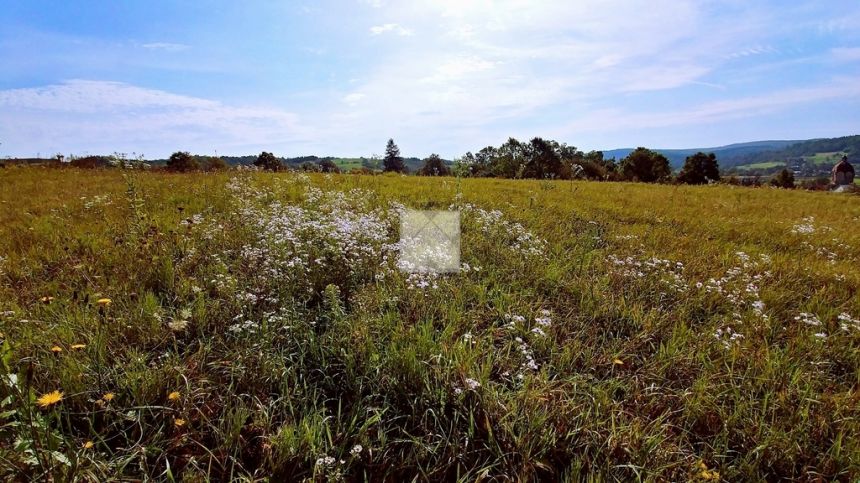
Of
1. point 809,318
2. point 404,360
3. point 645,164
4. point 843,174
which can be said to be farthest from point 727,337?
point 645,164

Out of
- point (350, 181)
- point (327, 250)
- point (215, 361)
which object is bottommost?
point (215, 361)

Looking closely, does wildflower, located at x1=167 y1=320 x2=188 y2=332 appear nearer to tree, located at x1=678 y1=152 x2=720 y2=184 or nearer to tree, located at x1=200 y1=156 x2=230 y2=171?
tree, located at x1=200 y1=156 x2=230 y2=171

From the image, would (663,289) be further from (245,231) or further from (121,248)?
(121,248)

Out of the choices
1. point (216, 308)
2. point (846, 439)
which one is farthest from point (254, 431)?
point (846, 439)

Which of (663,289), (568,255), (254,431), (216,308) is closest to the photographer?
(254,431)

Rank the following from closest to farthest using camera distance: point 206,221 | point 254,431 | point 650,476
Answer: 1. point 650,476
2. point 254,431
3. point 206,221

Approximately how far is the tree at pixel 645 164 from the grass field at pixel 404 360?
2169 inches

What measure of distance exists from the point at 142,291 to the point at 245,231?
1.86 meters

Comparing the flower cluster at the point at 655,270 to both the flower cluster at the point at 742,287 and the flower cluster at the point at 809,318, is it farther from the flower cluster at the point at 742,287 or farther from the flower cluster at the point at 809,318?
the flower cluster at the point at 809,318

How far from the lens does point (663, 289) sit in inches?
170

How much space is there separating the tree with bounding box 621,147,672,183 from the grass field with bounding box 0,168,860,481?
Answer: 55.1 metres

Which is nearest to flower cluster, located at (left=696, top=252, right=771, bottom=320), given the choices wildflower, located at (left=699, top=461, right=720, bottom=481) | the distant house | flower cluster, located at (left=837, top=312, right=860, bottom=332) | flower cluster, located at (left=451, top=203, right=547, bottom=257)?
flower cluster, located at (left=837, top=312, right=860, bottom=332)

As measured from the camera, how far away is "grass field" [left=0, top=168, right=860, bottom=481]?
2121mm

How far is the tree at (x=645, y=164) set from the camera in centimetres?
5339
